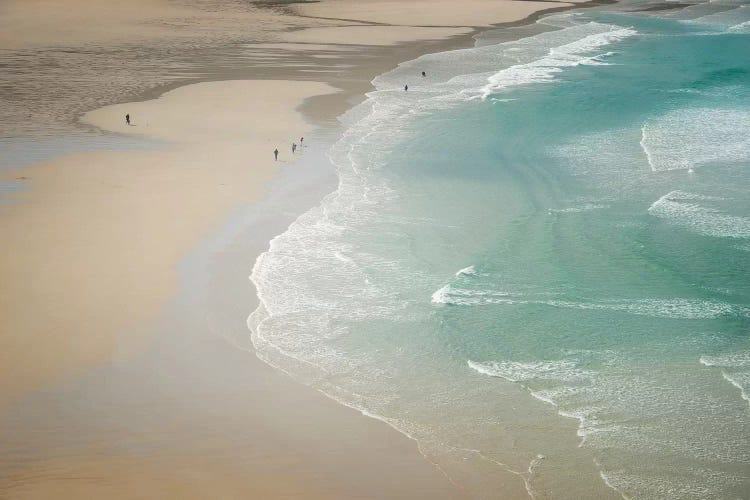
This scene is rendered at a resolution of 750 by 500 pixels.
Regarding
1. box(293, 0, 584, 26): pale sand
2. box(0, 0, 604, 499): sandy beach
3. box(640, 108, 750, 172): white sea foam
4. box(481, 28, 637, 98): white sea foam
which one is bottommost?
box(0, 0, 604, 499): sandy beach

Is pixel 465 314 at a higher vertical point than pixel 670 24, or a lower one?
lower

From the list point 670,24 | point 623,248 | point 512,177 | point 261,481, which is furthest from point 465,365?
point 670,24

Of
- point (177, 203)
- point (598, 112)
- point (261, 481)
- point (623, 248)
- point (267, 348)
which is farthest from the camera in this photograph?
point (598, 112)

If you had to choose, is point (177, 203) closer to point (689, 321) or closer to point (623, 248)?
point (623, 248)

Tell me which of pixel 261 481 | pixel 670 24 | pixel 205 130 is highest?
pixel 670 24

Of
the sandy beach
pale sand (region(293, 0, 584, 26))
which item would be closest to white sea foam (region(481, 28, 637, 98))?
the sandy beach

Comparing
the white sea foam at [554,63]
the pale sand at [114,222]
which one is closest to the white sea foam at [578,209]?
the pale sand at [114,222]

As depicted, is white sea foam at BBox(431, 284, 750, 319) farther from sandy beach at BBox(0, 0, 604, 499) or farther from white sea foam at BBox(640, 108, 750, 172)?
white sea foam at BBox(640, 108, 750, 172)
